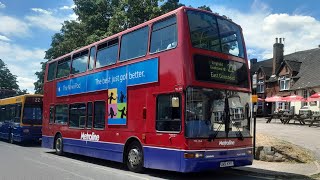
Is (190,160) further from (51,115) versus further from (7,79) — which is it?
(7,79)

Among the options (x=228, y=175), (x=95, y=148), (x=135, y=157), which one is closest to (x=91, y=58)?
(x=95, y=148)

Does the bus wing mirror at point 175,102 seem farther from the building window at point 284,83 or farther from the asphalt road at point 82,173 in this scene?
the building window at point 284,83

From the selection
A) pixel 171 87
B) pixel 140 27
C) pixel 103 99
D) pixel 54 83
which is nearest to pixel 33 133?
pixel 54 83

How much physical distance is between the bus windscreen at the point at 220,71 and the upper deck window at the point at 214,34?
1.09 feet

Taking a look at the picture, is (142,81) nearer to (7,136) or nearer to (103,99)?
(103,99)

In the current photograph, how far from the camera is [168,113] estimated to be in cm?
1122

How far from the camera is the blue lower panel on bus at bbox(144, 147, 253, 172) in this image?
10383 mm

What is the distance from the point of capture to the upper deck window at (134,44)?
12641 millimetres

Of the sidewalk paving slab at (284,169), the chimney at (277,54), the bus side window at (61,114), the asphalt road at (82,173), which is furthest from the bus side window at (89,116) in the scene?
the chimney at (277,54)

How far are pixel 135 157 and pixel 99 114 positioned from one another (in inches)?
125

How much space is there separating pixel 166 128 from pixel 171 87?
3.72 ft

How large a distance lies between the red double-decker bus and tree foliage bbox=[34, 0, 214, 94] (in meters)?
15.2

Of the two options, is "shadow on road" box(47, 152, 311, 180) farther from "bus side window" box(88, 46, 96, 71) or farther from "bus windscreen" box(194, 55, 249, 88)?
"bus side window" box(88, 46, 96, 71)

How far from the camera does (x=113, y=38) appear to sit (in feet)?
47.5
